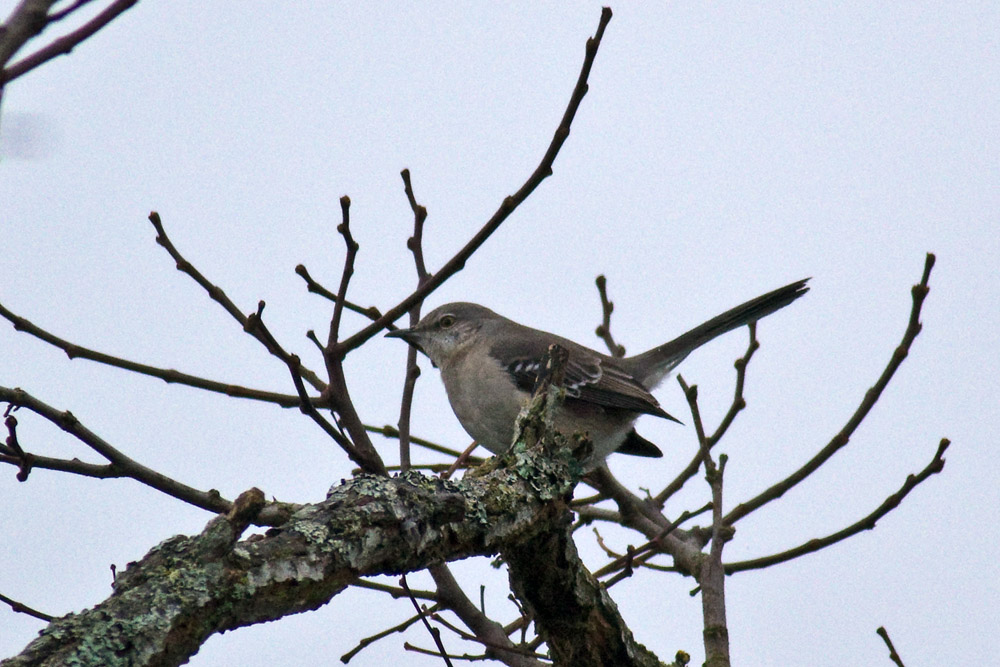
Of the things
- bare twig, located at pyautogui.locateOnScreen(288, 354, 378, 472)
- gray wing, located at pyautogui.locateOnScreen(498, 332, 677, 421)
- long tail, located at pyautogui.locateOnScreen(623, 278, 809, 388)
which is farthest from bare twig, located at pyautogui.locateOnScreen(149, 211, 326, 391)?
long tail, located at pyautogui.locateOnScreen(623, 278, 809, 388)

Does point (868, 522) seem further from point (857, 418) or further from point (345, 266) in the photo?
point (345, 266)

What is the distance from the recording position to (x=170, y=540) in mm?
2133

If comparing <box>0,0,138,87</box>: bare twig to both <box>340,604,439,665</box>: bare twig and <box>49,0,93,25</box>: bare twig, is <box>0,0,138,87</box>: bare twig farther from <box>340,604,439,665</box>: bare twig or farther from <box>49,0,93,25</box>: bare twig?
<box>340,604,439,665</box>: bare twig

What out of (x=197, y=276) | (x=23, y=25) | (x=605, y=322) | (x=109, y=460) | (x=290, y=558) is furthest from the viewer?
(x=605, y=322)

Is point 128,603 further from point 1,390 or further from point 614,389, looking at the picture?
point 614,389

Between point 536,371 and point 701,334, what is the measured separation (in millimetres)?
1438

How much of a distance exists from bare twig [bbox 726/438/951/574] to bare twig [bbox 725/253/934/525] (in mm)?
225

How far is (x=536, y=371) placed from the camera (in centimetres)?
639

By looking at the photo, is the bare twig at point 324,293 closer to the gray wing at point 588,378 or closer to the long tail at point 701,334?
the gray wing at point 588,378

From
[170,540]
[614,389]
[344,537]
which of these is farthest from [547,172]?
[614,389]

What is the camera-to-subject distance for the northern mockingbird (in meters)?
6.36

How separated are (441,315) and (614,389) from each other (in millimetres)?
1521

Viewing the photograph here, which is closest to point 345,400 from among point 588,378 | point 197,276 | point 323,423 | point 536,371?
point 323,423

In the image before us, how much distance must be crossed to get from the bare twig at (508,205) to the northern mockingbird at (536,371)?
2.68 m
